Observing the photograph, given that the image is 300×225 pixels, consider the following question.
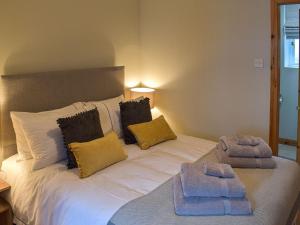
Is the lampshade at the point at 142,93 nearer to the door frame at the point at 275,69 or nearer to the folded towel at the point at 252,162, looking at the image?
the door frame at the point at 275,69

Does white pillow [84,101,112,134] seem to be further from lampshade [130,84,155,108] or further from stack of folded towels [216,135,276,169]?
stack of folded towels [216,135,276,169]

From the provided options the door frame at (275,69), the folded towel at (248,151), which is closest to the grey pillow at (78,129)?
the folded towel at (248,151)

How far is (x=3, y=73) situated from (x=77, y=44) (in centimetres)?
84

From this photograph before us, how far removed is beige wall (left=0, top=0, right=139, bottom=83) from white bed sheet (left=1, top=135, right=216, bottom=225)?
93cm

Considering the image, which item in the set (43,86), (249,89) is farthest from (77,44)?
(249,89)

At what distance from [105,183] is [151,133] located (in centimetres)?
93

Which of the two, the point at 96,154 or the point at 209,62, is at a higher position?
the point at 209,62

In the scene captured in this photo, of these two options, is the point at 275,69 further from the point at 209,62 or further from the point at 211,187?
the point at 211,187

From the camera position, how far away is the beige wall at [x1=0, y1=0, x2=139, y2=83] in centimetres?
264

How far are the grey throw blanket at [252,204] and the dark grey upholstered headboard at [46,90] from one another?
4.52 ft

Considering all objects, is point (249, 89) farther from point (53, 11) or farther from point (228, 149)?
point (53, 11)

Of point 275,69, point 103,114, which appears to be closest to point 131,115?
point 103,114

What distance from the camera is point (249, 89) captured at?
326cm

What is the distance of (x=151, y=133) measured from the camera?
9.84 ft
